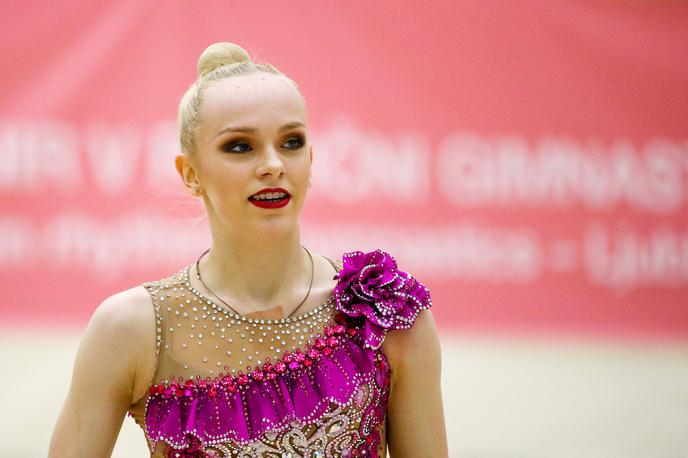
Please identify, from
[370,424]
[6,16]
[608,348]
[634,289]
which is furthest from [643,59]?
[6,16]

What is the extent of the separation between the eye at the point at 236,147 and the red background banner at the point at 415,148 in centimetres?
106

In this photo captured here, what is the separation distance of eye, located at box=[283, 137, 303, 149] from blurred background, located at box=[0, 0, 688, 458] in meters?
1.08

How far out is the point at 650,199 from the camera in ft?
8.79

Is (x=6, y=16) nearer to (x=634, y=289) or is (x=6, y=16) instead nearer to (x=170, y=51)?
(x=170, y=51)

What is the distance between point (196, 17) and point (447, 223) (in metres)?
0.92

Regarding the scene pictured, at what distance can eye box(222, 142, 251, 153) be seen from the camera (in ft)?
4.88

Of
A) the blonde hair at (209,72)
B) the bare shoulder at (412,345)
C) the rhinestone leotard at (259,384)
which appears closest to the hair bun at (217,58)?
the blonde hair at (209,72)

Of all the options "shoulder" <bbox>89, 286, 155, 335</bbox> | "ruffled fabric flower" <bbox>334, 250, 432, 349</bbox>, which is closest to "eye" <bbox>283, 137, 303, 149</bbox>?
"ruffled fabric flower" <bbox>334, 250, 432, 349</bbox>

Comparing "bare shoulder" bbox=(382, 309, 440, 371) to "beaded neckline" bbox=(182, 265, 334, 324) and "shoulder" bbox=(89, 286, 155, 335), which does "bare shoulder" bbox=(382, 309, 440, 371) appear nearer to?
"beaded neckline" bbox=(182, 265, 334, 324)

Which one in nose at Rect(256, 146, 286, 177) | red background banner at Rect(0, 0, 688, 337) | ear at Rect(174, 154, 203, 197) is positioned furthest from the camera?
red background banner at Rect(0, 0, 688, 337)

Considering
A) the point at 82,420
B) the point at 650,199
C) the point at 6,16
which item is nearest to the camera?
the point at 82,420

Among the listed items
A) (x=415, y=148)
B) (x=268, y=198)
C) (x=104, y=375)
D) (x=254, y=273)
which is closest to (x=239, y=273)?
(x=254, y=273)

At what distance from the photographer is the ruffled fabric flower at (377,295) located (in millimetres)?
1543

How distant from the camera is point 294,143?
60.0 inches
